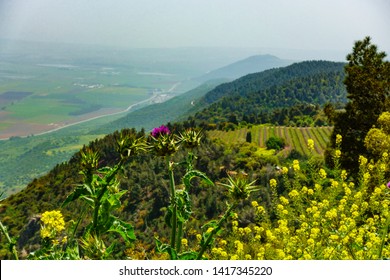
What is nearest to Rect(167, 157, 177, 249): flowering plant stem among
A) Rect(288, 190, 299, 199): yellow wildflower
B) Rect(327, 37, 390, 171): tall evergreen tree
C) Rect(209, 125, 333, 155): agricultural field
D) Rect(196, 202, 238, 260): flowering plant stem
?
Rect(196, 202, 238, 260): flowering plant stem

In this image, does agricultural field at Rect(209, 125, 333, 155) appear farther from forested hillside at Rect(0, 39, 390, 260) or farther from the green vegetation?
the green vegetation

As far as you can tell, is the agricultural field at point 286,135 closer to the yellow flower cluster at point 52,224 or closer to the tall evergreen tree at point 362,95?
the tall evergreen tree at point 362,95

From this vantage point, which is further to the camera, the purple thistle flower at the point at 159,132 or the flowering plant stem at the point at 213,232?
the purple thistle flower at the point at 159,132

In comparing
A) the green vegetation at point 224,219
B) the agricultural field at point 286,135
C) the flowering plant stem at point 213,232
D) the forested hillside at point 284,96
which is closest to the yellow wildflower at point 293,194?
the green vegetation at point 224,219

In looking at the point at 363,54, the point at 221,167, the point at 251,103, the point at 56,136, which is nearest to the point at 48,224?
the point at 363,54

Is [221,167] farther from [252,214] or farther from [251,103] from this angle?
[251,103]

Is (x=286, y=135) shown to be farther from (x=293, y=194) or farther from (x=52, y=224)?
(x=52, y=224)
